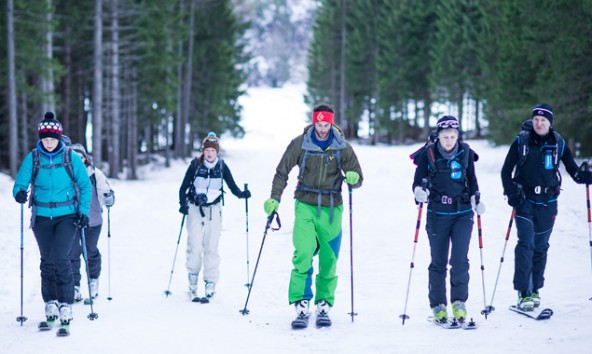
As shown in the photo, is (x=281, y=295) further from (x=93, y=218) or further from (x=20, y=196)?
(x=20, y=196)

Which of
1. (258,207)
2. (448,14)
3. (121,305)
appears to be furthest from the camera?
(448,14)

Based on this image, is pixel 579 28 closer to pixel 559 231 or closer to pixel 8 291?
pixel 559 231

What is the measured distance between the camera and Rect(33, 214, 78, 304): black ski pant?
7.11 meters

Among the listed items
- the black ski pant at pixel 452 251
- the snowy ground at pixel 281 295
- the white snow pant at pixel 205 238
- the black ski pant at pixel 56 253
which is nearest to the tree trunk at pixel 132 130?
the snowy ground at pixel 281 295

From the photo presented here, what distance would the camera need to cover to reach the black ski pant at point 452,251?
22.9 feet

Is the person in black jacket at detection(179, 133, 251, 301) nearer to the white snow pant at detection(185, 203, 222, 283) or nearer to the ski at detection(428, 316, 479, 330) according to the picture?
the white snow pant at detection(185, 203, 222, 283)

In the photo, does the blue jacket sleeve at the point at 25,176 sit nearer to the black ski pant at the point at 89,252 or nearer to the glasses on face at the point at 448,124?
the black ski pant at the point at 89,252

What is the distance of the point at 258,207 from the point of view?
61.3 feet

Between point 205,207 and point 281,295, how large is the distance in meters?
1.61

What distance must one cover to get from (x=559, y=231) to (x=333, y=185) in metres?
8.01

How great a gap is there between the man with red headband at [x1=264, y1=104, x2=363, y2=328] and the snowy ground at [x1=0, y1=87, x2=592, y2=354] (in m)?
0.42

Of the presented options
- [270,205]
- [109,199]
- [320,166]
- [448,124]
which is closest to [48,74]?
[109,199]

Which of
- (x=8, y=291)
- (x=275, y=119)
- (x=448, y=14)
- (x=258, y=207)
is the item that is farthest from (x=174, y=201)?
(x=275, y=119)

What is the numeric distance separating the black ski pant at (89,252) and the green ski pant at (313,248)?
2871 mm
